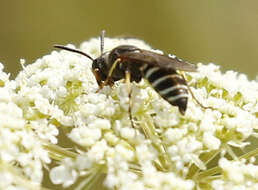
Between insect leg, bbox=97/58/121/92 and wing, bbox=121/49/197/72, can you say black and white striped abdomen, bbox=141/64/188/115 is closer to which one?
→ wing, bbox=121/49/197/72

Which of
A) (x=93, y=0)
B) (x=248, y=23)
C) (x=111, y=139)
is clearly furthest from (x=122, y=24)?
(x=111, y=139)

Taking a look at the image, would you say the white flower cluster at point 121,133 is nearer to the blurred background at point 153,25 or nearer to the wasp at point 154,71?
the wasp at point 154,71

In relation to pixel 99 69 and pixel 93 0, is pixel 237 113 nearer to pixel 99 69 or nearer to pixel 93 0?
pixel 99 69

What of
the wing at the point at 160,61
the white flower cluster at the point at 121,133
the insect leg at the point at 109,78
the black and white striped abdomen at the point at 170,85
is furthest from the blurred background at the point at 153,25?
the black and white striped abdomen at the point at 170,85

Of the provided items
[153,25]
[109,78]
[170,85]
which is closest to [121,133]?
[170,85]

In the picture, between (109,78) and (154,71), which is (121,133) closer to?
(154,71)
